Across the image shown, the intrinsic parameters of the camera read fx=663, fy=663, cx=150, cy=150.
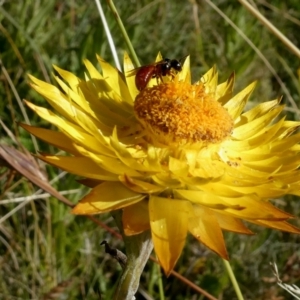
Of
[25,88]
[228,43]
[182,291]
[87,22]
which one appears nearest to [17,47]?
[25,88]

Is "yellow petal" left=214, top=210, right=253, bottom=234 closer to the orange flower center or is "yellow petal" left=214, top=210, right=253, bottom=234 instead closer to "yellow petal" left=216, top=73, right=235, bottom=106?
the orange flower center

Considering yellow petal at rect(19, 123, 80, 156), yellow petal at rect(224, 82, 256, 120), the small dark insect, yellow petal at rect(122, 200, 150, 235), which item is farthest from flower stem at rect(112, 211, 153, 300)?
yellow petal at rect(224, 82, 256, 120)

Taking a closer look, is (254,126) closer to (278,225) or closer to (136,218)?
(278,225)

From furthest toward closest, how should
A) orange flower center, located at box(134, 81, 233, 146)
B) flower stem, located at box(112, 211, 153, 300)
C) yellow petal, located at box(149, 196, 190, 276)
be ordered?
orange flower center, located at box(134, 81, 233, 146), flower stem, located at box(112, 211, 153, 300), yellow petal, located at box(149, 196, 190, 276)

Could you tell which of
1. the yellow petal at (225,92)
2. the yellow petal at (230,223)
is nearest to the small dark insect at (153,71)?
the yellow petal at (225,92)

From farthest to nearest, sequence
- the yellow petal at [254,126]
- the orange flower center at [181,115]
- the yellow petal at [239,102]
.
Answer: the yellow petal at [239,102], the yellow petal at [254,126], the orange flower center at [181,115]

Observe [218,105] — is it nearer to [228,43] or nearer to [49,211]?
[49,211]

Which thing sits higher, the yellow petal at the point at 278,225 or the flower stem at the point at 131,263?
the yellow petal at the point at 278,225

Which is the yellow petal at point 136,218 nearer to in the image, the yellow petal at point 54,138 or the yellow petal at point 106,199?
the yellow petal at point 106,199
